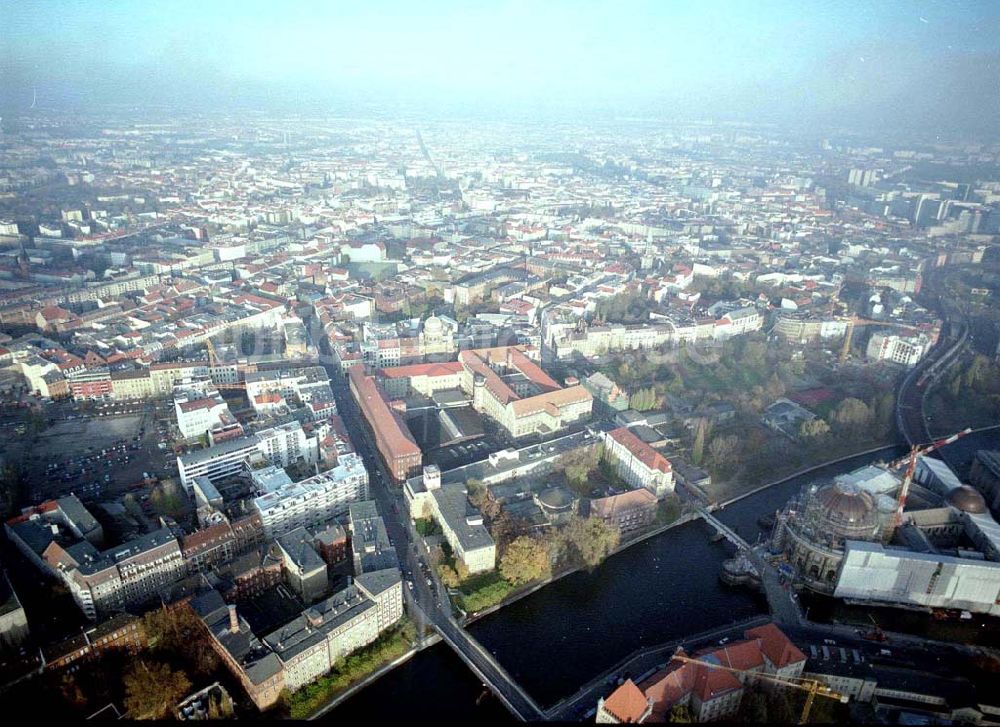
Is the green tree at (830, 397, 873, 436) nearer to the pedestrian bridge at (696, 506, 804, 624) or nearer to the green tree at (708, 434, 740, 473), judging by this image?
the green tree at (708, 434, 740, 473)

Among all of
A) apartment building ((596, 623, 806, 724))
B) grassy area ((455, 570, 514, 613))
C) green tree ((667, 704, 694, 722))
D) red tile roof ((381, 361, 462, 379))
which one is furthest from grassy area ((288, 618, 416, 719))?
red tile roof ((381, 361, 462, 379))

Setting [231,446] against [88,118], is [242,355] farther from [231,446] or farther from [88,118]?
[88,118]

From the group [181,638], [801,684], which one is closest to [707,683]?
[801,684]

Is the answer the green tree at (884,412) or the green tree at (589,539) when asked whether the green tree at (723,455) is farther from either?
the green tree at (884,412)

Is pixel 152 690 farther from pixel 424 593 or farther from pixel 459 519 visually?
pixel 459 519

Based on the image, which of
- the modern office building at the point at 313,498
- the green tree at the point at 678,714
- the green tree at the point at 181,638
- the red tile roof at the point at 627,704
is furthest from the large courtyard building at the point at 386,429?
the green tree at the point at 678,714
